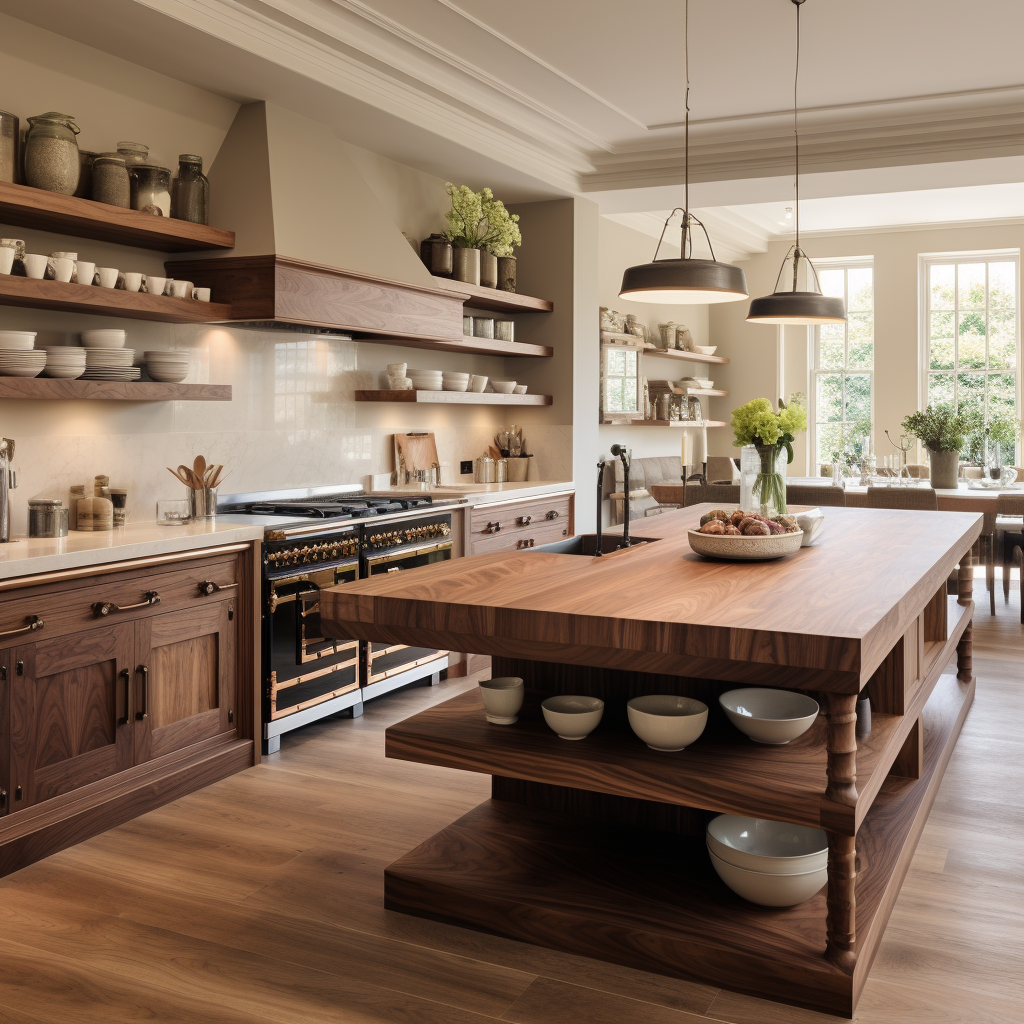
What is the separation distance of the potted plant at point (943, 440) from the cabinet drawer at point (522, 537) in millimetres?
2466

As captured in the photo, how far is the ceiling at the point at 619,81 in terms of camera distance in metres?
4.10

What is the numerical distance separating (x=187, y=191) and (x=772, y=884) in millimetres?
3416

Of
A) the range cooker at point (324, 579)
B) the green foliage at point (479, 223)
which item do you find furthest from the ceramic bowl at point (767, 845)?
the green foliage at point (479, 223)

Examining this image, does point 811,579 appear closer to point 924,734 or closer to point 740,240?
point 924,734

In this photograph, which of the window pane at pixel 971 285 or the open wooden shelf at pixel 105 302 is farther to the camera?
the window pane at pixel 971 285

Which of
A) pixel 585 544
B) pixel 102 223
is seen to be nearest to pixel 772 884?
pixel 585 544

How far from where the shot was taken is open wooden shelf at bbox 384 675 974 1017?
2.30m

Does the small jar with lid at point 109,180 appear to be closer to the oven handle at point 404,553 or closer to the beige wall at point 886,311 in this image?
the oven handle at point 404,553

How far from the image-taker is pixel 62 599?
3072 mm

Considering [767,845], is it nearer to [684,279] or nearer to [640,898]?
[640,898]

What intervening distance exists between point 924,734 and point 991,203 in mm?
6675

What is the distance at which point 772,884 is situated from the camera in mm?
2434

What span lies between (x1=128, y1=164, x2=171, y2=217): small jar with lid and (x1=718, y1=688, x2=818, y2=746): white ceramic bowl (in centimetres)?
285

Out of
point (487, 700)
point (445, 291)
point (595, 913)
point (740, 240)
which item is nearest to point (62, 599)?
point (487, 700)
